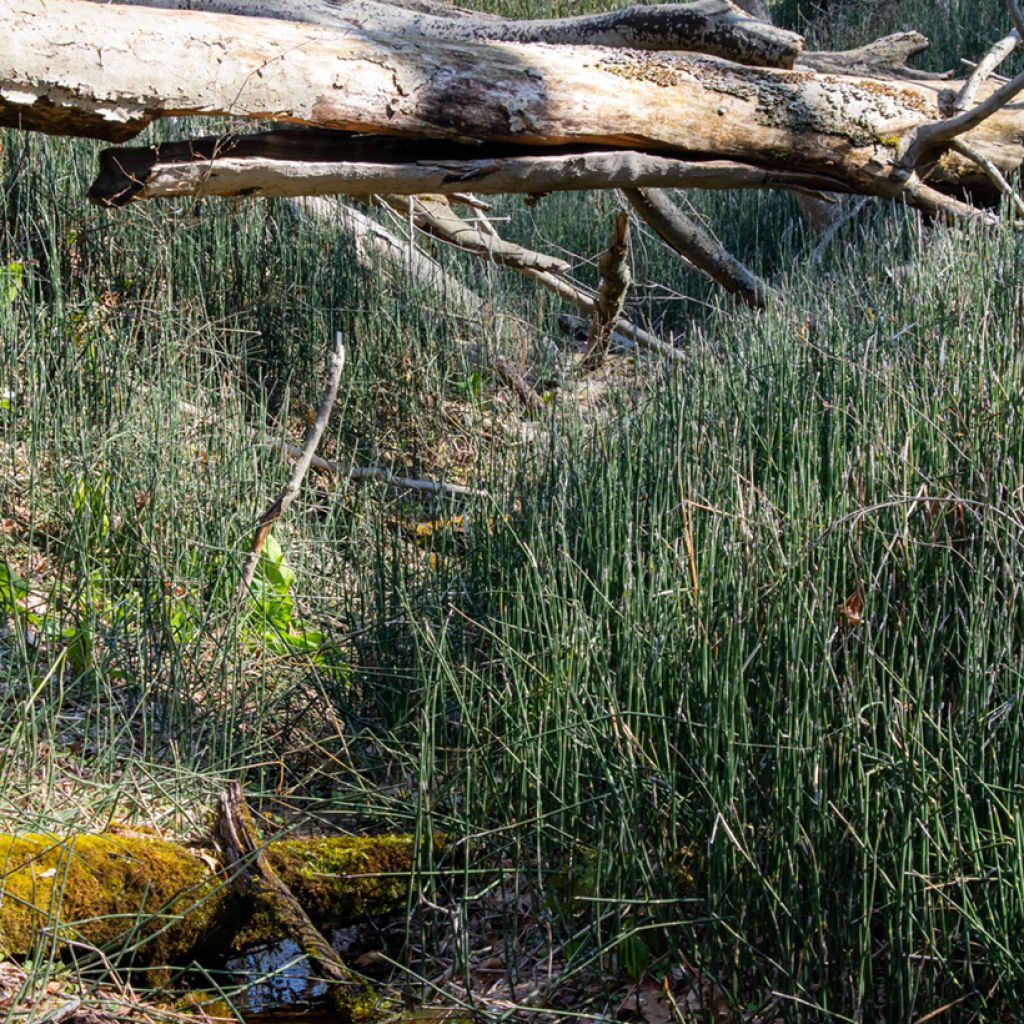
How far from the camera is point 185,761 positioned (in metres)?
2.57

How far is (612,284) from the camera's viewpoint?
496 cm

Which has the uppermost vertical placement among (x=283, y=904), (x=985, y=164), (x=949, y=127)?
(x=949, y=127)

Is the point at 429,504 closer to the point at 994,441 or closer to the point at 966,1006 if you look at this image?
the point at 994,441

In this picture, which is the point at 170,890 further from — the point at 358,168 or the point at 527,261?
the point at 527,261

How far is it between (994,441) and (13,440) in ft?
7.96

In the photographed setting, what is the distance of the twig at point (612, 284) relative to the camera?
4.78 m

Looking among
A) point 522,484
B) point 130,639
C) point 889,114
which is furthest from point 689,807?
point 889,114

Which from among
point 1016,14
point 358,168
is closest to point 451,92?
point 358,168

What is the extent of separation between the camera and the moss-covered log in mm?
1945

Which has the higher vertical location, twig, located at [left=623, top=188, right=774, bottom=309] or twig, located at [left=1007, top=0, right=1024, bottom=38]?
twig, located at [left=1007, top=0, right=1024, bottom=38]

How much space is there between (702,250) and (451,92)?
1693mm

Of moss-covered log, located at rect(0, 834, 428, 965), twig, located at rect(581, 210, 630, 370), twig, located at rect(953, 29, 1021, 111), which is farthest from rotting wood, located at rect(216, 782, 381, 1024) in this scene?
twig, located at rect(953, 29, 1021, 111)

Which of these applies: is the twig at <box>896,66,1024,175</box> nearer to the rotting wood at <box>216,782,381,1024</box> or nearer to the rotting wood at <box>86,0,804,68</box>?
the rotting wood at <box>86,0,804,68</box>

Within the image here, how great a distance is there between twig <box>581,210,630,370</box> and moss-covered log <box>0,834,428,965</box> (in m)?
2.73
